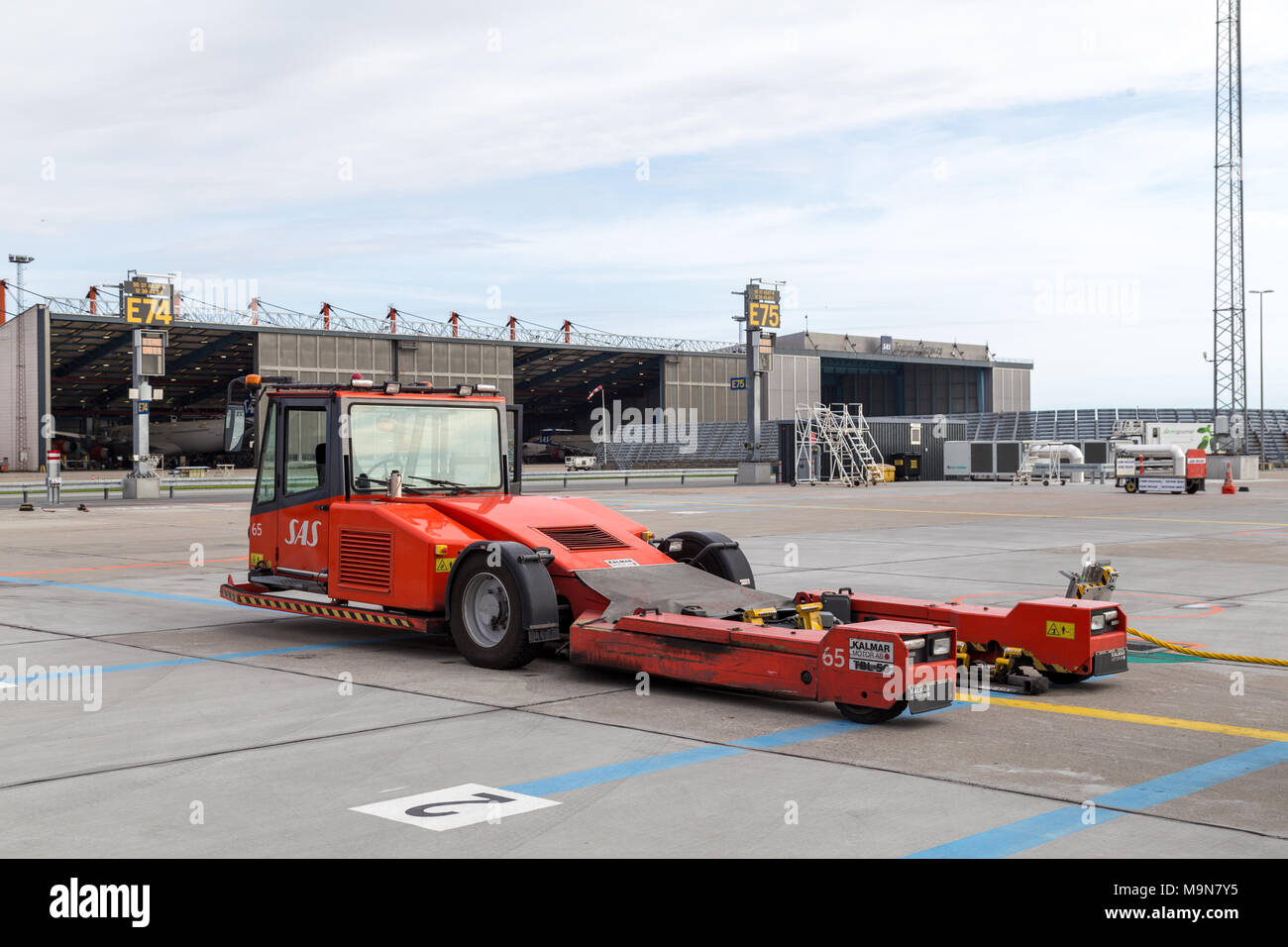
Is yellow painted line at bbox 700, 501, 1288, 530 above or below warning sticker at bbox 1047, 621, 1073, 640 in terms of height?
below

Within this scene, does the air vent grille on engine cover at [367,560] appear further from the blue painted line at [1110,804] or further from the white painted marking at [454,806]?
the blue painted line at [1110,804]

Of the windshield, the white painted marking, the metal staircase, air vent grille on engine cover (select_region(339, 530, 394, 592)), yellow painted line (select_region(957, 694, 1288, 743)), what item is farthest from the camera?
the metal staircase

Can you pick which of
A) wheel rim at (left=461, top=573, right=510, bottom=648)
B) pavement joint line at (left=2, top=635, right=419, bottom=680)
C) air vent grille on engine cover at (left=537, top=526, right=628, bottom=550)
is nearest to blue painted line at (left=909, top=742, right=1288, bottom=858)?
wheel rim at (left=461, top=573, right=510, bottom=648)

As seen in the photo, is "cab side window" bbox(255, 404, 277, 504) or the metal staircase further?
the metal staircase

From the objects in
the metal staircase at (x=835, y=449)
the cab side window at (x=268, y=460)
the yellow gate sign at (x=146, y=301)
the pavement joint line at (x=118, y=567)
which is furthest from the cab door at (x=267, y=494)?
the metal staircase at (x=835, y=449)

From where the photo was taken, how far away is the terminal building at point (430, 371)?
6756 cm

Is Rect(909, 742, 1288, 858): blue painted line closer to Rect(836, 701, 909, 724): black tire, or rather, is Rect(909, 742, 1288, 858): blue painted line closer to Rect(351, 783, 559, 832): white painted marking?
Rect(836, 701, 909, 724): black tire

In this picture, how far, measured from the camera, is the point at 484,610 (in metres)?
9.33

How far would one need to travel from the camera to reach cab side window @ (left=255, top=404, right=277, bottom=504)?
36.4 ft

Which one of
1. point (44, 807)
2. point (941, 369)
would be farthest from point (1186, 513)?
point (941, 369)

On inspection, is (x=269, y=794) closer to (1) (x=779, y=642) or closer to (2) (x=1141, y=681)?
(1) (x=779, y=642)

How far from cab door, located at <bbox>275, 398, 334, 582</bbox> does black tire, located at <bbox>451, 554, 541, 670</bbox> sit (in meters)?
1.70

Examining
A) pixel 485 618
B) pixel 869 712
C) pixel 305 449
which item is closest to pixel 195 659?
pixel 305 449
